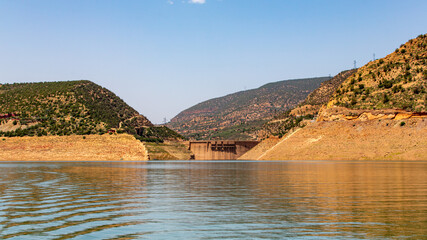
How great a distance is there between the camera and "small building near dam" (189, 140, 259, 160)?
156m

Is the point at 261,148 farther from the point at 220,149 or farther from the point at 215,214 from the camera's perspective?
the point at 215,214

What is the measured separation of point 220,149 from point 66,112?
1957 inches

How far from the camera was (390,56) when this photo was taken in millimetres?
121750

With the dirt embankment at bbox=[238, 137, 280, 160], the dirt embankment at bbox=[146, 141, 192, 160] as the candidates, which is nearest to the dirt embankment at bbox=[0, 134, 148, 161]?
the dirt embankment at bbox=[146, 141, 192, 160]

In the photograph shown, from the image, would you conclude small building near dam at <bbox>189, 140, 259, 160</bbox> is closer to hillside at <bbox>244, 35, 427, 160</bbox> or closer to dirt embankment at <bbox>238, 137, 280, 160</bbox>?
dirt embankment at <bbox>238, 137, 280, 160</bbox>

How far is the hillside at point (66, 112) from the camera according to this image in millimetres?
134875

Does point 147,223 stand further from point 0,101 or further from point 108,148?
point 0,101

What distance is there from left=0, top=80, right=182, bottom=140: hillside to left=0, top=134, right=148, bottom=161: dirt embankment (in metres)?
4.46

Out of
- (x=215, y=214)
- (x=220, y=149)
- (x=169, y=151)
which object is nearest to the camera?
(x=215, y=214)

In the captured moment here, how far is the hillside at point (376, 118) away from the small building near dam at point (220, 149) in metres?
34.5

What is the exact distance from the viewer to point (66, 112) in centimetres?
14425

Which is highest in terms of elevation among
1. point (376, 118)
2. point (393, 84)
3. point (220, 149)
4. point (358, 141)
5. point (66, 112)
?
point (393, 84)

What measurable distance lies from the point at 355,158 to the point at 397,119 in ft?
39.7

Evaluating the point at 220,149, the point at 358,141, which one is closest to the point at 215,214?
the point at 358,141
